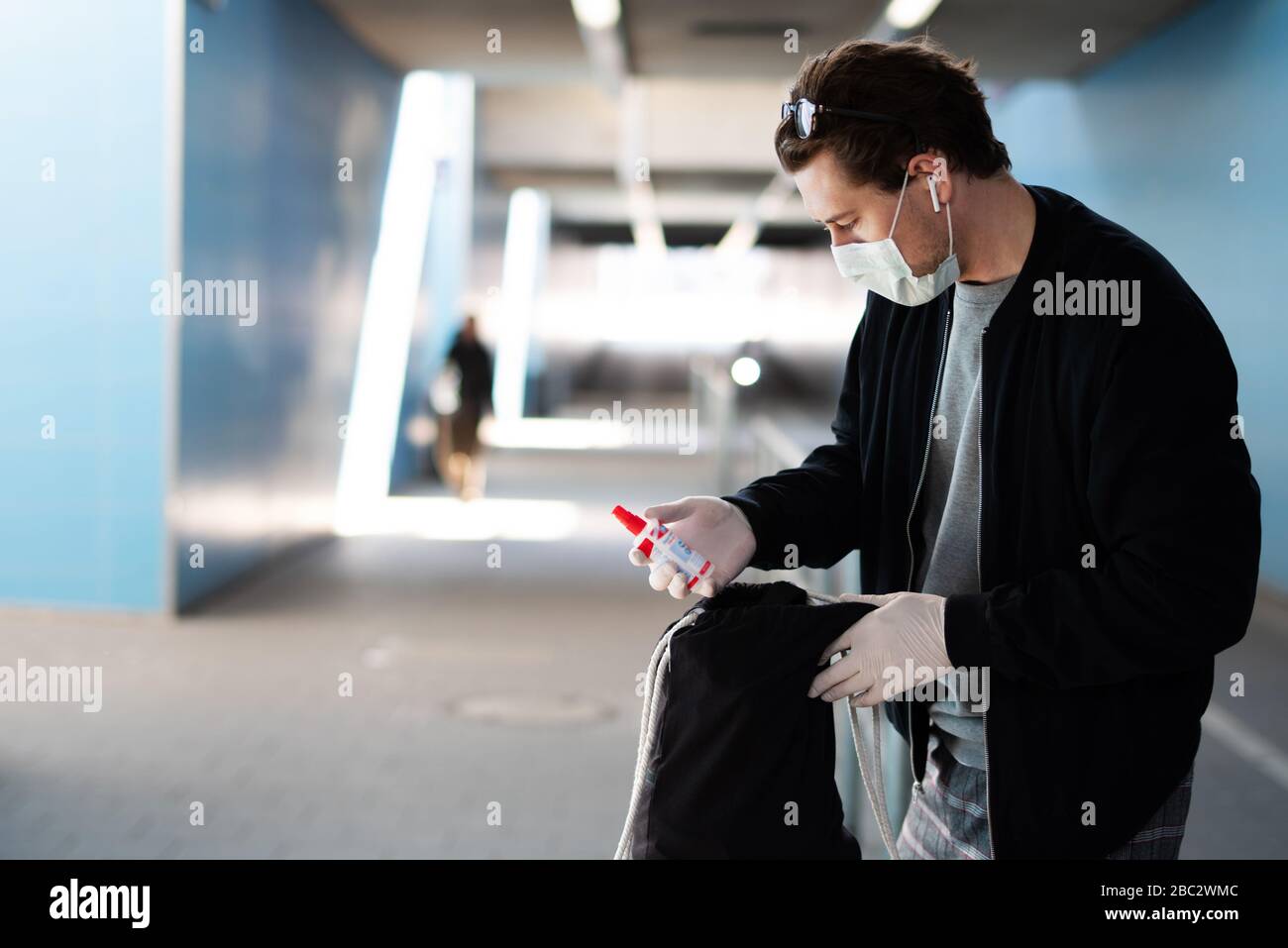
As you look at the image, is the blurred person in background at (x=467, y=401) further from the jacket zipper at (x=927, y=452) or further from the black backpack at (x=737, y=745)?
the black backpack at (x=737, y=745)

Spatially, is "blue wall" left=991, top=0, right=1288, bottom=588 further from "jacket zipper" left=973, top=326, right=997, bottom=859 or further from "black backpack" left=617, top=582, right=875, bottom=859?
"black backpack" left=617, top=582, right=875, bottom=859

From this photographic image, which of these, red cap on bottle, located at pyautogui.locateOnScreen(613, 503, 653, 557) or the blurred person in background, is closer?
red cap on bottle, located at pyautogui.locateOnScreen(613, 503, 653, 557)

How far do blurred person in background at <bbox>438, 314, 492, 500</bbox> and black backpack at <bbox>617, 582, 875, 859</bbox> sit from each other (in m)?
10.6

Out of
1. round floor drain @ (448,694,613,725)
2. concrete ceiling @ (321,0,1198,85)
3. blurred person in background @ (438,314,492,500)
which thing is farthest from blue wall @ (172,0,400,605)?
round floor drain @ (448,694,613,725)

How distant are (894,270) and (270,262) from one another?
22.9 feet

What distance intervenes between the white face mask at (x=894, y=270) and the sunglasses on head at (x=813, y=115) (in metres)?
0.07

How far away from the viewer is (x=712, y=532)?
69.6 inches

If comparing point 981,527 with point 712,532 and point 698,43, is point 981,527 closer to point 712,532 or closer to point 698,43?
point 712,532

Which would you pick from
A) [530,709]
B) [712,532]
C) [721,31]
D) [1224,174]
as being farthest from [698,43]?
[712,532]

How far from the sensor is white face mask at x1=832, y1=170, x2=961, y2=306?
1667 mm

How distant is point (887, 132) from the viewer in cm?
156
